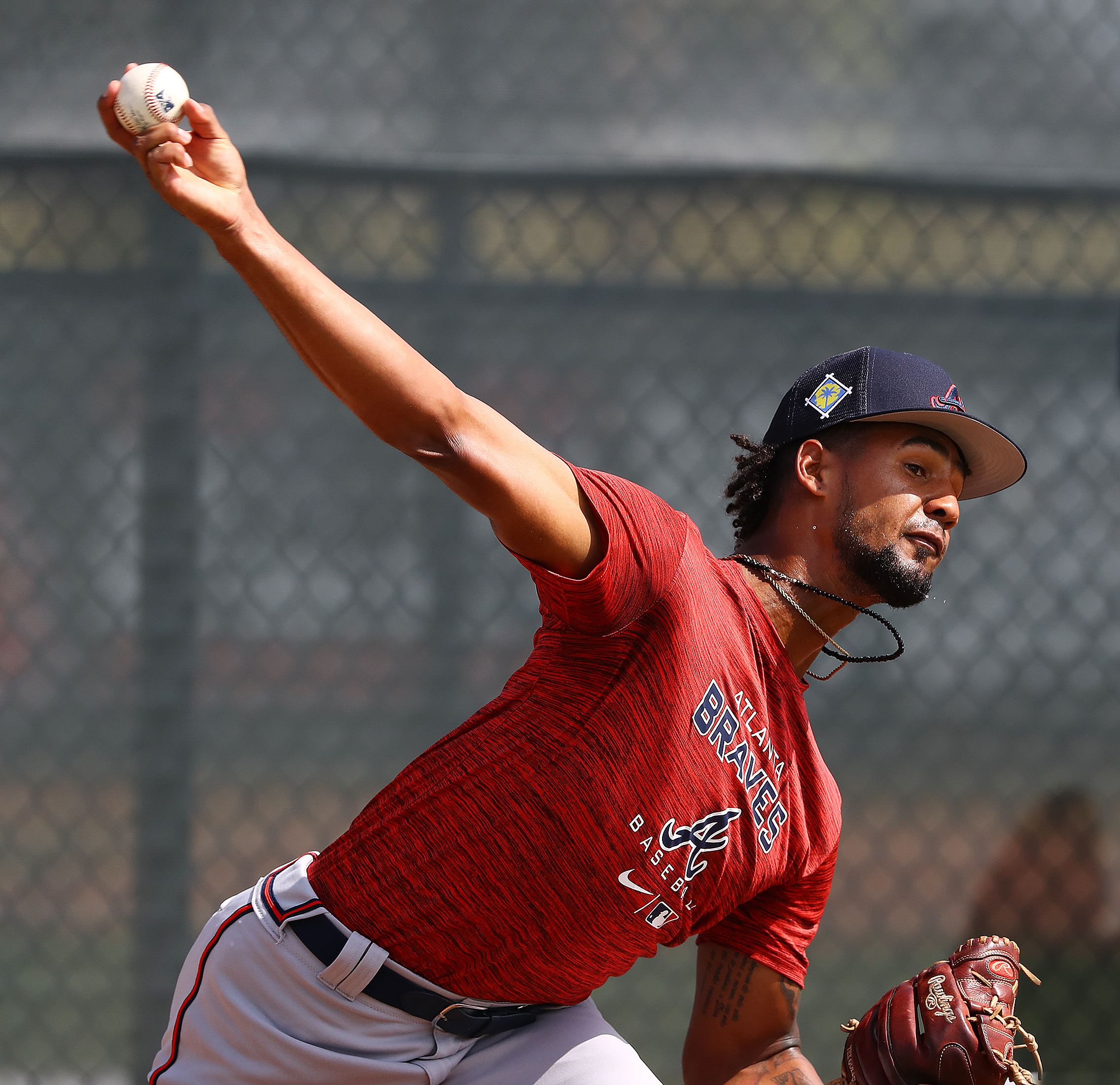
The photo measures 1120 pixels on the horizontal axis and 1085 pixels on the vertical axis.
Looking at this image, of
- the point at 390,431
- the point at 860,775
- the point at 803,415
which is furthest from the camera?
the point at 860,775

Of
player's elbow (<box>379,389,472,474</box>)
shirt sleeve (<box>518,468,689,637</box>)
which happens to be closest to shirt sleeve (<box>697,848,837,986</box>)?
shirt sleeve (<box>518,468,689,637</box>)

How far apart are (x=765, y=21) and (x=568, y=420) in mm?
1204

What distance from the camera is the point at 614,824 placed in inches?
65.5

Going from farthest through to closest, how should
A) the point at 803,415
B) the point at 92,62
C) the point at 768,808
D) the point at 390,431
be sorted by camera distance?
the point at 92,62, the point at 803,415, the point at 768,808, the point at 390,431

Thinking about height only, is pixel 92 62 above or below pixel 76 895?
above

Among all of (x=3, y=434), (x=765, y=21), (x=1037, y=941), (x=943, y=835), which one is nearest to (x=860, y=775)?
(x=943, y=835)

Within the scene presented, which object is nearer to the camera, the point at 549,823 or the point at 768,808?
the point at 549,823

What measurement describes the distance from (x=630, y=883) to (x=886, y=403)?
915 millimetres

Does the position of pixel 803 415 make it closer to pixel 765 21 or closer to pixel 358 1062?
pixel 358 1062

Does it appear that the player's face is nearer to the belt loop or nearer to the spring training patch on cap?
the spring training patch on cap

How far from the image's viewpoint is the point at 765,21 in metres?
3.04

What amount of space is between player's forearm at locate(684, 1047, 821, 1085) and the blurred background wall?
37.0 inches

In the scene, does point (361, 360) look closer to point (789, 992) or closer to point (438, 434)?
point (438, 434)

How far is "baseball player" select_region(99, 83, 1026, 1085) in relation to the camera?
5.40 feet
